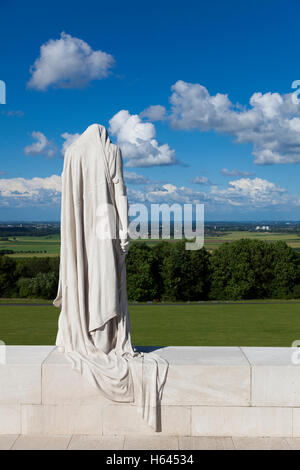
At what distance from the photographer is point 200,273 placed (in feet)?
221

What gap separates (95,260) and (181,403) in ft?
9.27

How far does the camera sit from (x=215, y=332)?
126 feet

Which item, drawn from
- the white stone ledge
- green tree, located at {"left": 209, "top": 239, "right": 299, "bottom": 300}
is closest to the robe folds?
the white stone ledge

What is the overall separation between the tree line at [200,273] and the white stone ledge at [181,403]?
56.1 meters

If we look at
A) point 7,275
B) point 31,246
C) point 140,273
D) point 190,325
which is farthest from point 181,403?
point 31,246

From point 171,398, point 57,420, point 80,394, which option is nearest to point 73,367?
point 80,394

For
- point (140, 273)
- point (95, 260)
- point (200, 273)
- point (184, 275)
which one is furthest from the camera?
point (200, 273)

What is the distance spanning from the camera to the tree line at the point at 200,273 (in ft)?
213

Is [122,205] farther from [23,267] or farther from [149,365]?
[23,267]

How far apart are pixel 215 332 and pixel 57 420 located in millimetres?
31648

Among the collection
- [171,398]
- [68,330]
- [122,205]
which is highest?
[122,205]

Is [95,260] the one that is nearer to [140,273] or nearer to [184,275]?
[140,273]

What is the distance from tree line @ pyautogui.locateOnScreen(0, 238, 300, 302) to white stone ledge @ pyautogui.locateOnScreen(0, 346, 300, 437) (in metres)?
56.1
